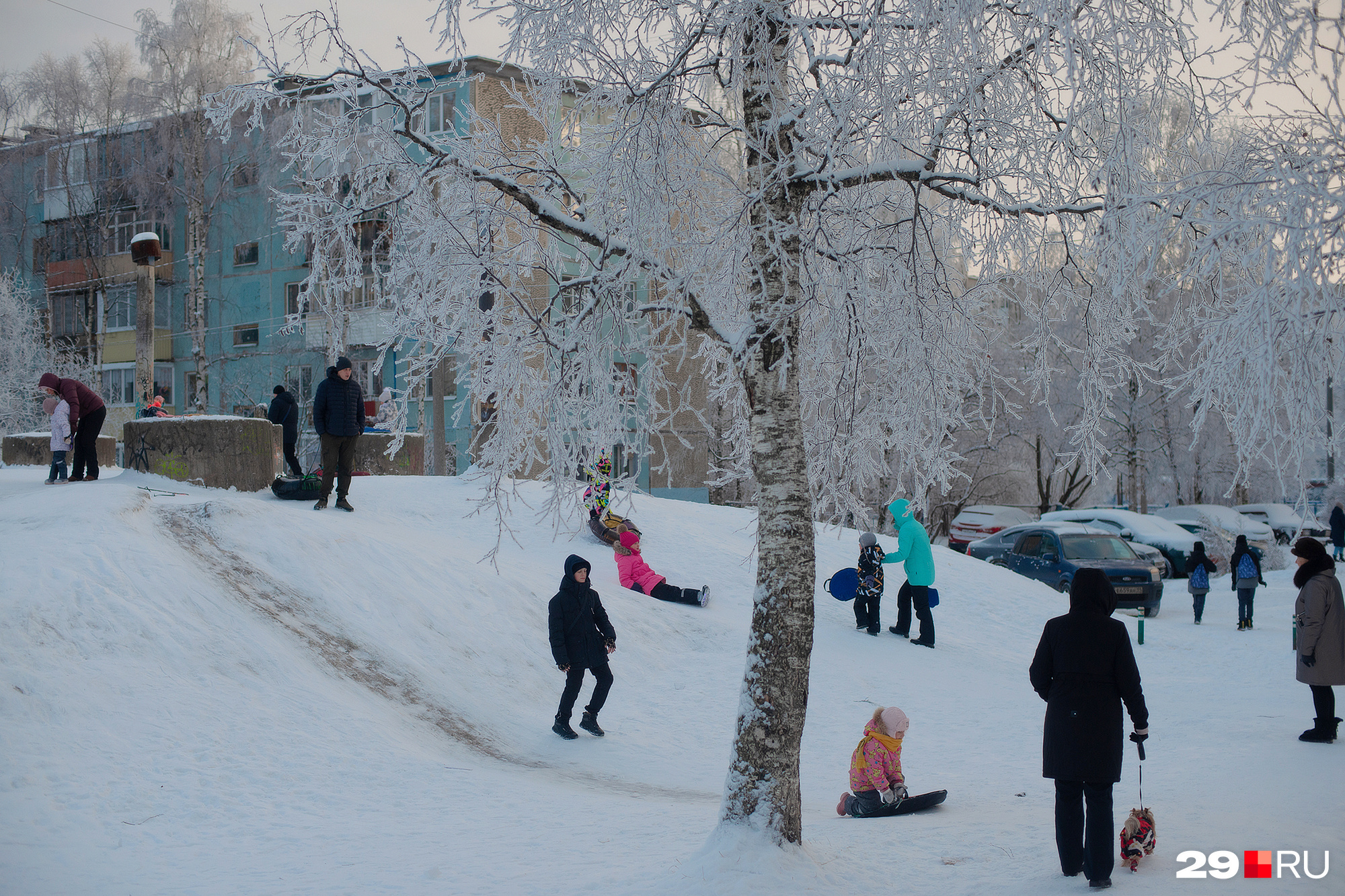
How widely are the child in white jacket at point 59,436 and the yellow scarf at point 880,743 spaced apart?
11002mm

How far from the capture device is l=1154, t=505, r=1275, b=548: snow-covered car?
93.9 ft

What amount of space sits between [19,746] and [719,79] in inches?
231

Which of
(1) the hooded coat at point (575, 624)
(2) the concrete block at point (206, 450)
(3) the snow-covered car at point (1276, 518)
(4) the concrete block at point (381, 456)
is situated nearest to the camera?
(1) the hooded coat at point (575, 624)

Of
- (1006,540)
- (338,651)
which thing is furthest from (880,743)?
(1006,540)

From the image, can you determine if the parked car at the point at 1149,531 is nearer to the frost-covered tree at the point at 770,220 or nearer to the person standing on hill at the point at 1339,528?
the person standing on hill at the point at 1339,528

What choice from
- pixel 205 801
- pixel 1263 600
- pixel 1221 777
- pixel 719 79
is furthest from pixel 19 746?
pixel 1263 600

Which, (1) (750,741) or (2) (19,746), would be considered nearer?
(1) (750,741)

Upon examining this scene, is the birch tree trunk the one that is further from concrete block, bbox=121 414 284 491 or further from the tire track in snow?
concrete block, bbox=121 414 284 491

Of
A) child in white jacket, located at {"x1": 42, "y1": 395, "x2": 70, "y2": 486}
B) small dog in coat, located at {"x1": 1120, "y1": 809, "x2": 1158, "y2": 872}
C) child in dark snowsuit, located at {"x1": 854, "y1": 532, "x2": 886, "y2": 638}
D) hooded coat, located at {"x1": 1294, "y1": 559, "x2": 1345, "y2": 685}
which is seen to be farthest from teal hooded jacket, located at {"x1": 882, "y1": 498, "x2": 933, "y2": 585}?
child in white jacket, located at {"x1": 42, "y1": 395, "x2": 70, "y2": 486}

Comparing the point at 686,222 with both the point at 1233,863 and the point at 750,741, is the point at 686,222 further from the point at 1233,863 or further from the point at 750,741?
the point at 1233,863

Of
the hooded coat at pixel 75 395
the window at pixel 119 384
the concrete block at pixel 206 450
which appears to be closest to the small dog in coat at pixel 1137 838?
the concrete block at pixel 206 450

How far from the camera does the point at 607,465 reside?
847cm

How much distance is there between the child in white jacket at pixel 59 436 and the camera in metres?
13.0

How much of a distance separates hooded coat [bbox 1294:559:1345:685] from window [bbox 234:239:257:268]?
38.8 m
